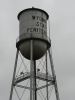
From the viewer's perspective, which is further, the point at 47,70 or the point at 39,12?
the point at 47,70

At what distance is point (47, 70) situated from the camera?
25.2m

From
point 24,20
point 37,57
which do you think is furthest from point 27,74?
point 24,20

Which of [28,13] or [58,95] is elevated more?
[28,13]

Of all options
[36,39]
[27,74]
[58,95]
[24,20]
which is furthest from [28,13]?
[58,95]

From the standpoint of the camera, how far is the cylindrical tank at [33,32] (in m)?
22.3

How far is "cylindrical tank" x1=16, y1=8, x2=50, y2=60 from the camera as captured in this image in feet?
73.0

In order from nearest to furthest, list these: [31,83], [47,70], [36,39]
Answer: [31,83]
[36,39]
[47,70]

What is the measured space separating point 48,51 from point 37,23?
8.76 ft

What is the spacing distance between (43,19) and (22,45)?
2.94 m

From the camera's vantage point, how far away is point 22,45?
888 inches

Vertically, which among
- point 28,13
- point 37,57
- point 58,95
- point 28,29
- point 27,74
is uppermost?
point 28,13

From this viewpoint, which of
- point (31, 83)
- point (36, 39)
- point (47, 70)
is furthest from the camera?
point (47, 70)

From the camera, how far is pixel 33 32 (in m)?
22.4

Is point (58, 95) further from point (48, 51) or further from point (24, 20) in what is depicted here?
point (24, 20)
